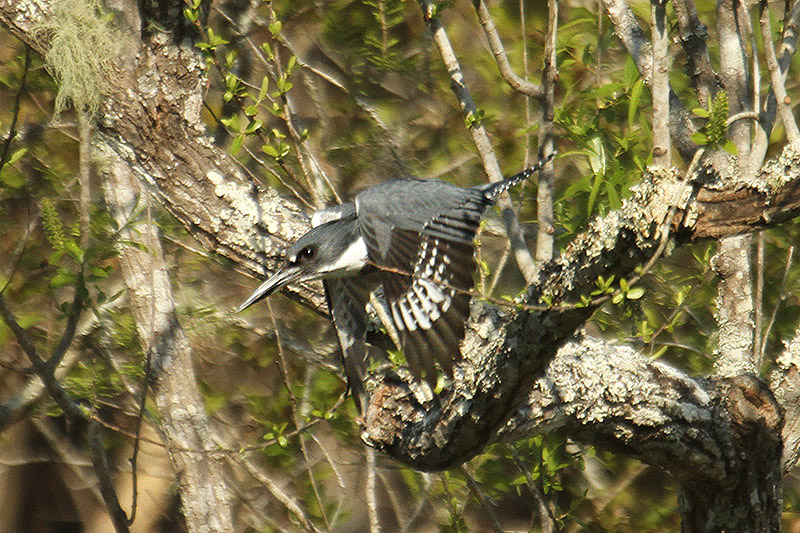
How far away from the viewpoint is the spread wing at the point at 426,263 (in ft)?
6.20

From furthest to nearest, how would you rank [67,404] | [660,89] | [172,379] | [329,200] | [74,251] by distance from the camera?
[329,200] → [172,379] → [67,404] → [74,251] → [660,89]

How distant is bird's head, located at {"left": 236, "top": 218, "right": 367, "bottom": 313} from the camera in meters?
2.27

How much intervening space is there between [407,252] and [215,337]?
1876 millimetres

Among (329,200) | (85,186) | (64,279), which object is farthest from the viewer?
(329,200)

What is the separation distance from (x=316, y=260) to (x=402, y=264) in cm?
32

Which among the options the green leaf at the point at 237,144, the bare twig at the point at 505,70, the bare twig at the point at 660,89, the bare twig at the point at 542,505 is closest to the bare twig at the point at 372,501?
the bare twig at the point at 542,505

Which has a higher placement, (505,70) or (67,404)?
(505,70)

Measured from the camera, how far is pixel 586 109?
9.07 feet

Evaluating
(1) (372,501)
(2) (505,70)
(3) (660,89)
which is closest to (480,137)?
(2) (505,70)

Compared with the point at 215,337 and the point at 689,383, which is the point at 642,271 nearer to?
the point at 689,383

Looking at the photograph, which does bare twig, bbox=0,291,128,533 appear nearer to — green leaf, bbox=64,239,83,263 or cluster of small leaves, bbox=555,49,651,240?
green leaf, bbox=64,239,83,263

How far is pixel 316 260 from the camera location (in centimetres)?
229

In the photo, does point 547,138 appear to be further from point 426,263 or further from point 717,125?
point 717,125

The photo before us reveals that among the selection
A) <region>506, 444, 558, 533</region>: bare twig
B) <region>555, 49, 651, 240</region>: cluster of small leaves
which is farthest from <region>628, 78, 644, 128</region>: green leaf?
<region>506, 444, 558, 533</region>: bare twig
